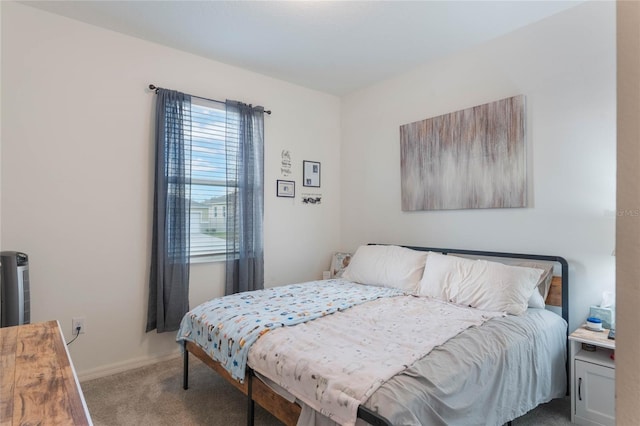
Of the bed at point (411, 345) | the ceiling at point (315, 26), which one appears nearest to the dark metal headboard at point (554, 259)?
the bed at point (411, 345)

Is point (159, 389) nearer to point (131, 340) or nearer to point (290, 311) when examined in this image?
point (131, 340)

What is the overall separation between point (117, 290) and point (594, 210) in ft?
11.2

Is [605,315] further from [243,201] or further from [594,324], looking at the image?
[243,201]

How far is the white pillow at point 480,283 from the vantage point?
219cm

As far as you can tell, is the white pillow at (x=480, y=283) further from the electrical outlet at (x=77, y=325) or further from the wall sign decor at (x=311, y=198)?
the electrical outlet at (x=77, y=325)

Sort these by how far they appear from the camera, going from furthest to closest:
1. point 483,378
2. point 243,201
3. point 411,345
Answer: point 243,201, point 411,345, point 483,378

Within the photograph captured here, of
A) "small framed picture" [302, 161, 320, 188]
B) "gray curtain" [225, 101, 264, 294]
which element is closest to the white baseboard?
"gray curtain" [225, 101, 264, 294]

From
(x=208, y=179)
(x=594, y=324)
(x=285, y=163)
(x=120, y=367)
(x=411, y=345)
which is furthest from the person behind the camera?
(x=285, y=163)

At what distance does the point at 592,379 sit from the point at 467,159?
1.69m

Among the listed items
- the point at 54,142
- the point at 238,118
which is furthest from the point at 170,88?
the point at 54,142

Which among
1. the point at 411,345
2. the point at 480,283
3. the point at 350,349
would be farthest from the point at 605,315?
the point at 350,349

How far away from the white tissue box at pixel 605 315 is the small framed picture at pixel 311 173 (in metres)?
2.60

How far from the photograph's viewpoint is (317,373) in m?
1.40

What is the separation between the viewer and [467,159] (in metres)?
2.87
